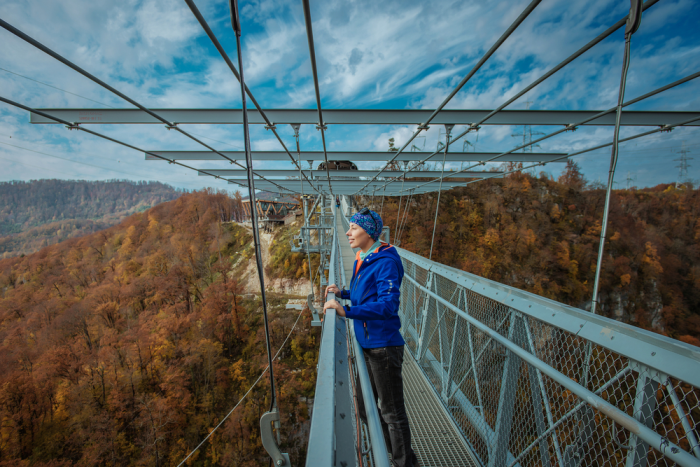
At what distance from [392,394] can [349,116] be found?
362 centimetres

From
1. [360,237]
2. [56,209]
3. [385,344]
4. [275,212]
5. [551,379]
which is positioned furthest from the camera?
[56,209]

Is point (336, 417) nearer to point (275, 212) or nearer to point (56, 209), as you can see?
point (275, 212)

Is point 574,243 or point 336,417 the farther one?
point 574,243

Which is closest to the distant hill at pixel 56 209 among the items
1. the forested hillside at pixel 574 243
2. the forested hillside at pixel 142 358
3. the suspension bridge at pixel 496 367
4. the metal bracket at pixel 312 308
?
the forested hillside at pixel 142 358

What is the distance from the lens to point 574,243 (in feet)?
106

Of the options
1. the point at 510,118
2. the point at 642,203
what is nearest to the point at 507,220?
the point at 642,203

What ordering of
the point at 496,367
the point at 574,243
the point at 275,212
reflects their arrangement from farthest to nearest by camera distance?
1. the point at 275,212
2. the point at 574,243
3. the point at 496,367

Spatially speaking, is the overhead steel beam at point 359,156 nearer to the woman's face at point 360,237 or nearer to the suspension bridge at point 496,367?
the suspension bridge at point 496,367

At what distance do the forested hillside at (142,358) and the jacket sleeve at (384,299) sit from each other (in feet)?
85.1

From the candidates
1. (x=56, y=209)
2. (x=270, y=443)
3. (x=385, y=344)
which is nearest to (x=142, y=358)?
(x=270, y=443)

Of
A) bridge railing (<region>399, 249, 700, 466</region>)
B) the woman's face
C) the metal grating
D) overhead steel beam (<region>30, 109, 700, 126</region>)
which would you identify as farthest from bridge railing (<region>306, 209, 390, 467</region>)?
overhead steel beam (<region>30, 109, 700, 126</region>)

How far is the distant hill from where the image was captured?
49.7 meters

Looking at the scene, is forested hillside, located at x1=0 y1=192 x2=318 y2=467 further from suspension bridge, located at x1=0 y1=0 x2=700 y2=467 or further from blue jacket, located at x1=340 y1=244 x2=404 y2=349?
blue jacket, located at x1=340 y1=244 x2=404 y2=349

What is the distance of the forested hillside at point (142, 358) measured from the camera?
21.4 metres
